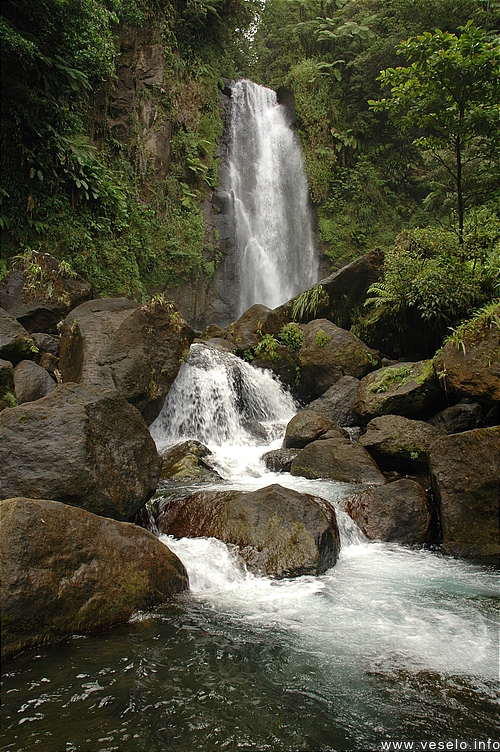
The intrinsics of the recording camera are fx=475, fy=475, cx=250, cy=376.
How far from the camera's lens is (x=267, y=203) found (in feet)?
65.8

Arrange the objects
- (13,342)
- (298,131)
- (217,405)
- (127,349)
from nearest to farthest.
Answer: (127,349) → (13,342) → (217,405) → (298,131)

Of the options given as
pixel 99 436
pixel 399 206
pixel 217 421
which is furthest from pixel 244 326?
pixel 399 206

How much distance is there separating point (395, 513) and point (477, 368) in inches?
100

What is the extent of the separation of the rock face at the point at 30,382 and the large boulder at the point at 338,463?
14.6 feet

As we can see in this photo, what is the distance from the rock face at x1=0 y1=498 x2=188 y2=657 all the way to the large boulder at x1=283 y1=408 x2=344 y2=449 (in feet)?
17.0

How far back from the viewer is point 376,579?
4.78 metres

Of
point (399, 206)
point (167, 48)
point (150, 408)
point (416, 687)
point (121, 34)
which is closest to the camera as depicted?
point (416, 687)

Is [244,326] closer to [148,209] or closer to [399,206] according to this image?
[148,209]

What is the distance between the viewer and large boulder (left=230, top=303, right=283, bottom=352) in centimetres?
1302

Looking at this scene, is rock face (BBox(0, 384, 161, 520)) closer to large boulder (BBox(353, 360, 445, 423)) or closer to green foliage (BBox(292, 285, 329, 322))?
large boulder (BBox(353, 360, 445, 423))

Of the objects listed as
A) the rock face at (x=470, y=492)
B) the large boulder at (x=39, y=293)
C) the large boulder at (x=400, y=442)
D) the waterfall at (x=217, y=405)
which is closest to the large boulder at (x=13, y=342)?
the large boulder at (x=39, y=293)

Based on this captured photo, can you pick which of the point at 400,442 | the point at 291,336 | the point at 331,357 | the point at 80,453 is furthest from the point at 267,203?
the point at 80,453

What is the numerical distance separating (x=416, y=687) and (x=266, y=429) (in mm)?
7764

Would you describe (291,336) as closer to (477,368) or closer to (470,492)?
(477,368)
